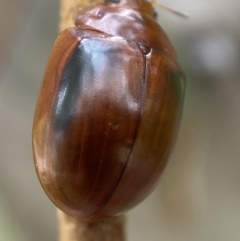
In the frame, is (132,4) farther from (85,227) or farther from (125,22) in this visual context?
(85,227)

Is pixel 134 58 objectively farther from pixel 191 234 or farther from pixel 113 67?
pixel 191 234

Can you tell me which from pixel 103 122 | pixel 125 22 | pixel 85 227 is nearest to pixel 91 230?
pixel 85 227

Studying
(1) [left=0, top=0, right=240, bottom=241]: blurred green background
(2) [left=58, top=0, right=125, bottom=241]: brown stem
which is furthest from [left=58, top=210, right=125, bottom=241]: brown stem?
(1) [left=0, top=0, right=240, bottom=241]: blurred green background

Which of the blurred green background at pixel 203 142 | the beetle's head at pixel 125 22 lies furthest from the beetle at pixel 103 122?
the blurred green background at pixel 203 142

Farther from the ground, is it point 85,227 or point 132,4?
point 132,4

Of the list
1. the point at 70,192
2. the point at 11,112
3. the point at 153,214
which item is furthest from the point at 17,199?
the point at 70,192

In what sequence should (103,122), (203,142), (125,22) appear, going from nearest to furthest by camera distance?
(103,122)
(125,22)
(203,142)
